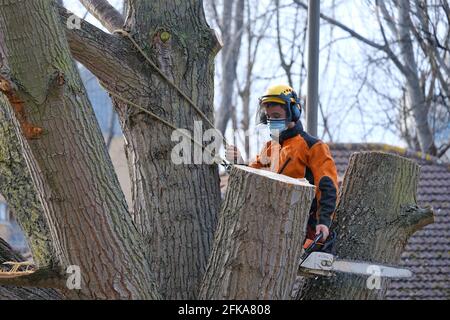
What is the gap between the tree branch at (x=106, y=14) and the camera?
255 inches

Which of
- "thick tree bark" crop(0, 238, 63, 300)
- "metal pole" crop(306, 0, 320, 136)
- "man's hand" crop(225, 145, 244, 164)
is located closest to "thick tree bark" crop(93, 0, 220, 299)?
"man's hand" crop(225, 145, 244, 164)

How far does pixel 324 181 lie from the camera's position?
232 inches

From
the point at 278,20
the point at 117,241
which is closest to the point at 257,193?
the point at 117,241

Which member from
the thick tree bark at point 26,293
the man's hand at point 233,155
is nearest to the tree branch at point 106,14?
the man's hand at point 233,155

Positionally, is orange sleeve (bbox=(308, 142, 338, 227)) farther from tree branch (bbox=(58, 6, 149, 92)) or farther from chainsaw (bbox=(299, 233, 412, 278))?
tree branch (bbox=(58, 6, 149, 92))

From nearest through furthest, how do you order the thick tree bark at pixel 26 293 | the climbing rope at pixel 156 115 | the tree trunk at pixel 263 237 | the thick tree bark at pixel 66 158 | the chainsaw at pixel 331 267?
the thick tree bark at pixel 66 158
the tree trunk at pixel 263 237
the thick tree bark at pixel 26 293
the chainsaw at pixel 331 267
the climbing rope at pixel 156 115

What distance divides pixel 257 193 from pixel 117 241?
0.77m

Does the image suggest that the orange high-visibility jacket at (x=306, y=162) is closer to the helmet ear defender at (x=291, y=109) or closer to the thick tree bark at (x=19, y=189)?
the helmet ear defender at (x=291, y=109)

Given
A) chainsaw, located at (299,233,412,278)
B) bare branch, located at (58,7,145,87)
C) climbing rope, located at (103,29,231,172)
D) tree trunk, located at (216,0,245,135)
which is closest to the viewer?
chainsaw, located at (299,233,412,278)

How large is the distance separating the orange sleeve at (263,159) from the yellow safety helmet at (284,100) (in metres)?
0.24

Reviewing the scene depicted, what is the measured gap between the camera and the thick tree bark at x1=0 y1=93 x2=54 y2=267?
571cm
